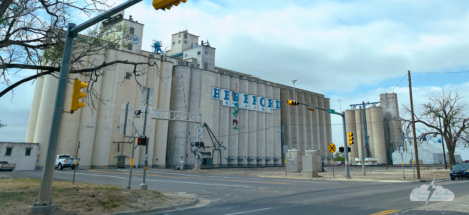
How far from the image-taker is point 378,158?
3875 inches

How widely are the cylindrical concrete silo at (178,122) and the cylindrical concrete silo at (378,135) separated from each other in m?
73.2

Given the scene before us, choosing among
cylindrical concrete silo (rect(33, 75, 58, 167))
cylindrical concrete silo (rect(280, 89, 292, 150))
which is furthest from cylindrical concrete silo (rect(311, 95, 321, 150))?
cylindrical concrete silo (rect(33, 75, 58, 167))

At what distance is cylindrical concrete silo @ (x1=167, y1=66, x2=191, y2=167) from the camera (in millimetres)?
53250

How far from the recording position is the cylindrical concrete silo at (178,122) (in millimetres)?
53250

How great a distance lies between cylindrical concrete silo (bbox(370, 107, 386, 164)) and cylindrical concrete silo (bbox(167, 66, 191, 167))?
2882 inches

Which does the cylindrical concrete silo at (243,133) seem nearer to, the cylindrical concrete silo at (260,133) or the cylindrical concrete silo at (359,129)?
the cylindrical concrete silo at (260,133)

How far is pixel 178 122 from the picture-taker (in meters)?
54.3

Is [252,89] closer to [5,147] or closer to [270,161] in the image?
[270,161]

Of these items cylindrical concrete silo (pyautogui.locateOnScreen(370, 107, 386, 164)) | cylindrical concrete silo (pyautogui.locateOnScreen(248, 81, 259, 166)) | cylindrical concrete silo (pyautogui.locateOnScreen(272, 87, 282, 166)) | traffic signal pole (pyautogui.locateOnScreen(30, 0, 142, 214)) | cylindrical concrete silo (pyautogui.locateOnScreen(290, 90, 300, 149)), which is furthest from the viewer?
cylindrical concrete silo (pyautogui.locateOnScreen(370, 107, 386, 164))

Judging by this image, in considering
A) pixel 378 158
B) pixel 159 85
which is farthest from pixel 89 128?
pixel 378 158

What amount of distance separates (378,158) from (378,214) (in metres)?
102

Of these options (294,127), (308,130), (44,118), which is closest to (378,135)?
(308,130)

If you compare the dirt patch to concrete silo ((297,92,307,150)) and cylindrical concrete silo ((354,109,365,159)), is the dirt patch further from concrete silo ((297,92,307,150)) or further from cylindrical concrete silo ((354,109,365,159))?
cylindrical concrete silo ((354,109,365,159))

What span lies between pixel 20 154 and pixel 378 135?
98.8 metres
